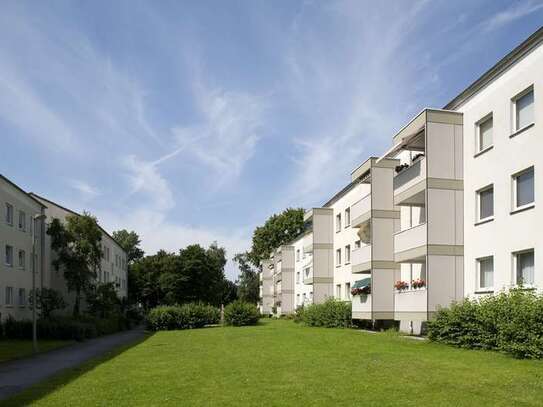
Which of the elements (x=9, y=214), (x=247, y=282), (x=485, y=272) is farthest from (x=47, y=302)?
(x=247, y=282)

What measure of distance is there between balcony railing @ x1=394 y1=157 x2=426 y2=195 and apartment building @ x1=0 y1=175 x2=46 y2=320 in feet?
70.4

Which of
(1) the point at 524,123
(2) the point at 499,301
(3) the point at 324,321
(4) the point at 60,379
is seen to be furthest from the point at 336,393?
(3) the point at 324,321

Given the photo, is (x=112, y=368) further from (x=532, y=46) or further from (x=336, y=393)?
(x=532, y=46)

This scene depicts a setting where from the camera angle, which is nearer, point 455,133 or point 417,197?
point 455,133

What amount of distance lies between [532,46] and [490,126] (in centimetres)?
372

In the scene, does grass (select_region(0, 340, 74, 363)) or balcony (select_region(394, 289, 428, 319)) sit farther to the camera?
balcony (select_region(394, 289, 428, 319))

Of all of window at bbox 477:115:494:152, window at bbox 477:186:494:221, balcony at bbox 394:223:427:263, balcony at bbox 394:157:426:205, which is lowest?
balcony at bbox 394:223:427:263

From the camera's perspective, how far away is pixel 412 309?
24859mm

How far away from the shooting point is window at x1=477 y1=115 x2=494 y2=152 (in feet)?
74.1

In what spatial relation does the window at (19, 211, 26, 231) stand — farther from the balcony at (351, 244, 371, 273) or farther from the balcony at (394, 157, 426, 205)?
the balcony at (394, 157, 426, 205)

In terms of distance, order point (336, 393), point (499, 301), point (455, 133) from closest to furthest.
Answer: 1. point (336, 393)
2. point (499, 301)
3. point (455, 133)

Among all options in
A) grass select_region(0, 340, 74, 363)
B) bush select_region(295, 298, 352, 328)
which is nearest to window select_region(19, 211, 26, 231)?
grass select_region(0, 340, 74, 363)

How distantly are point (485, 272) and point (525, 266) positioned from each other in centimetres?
283

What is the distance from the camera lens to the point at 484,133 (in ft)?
75.7
